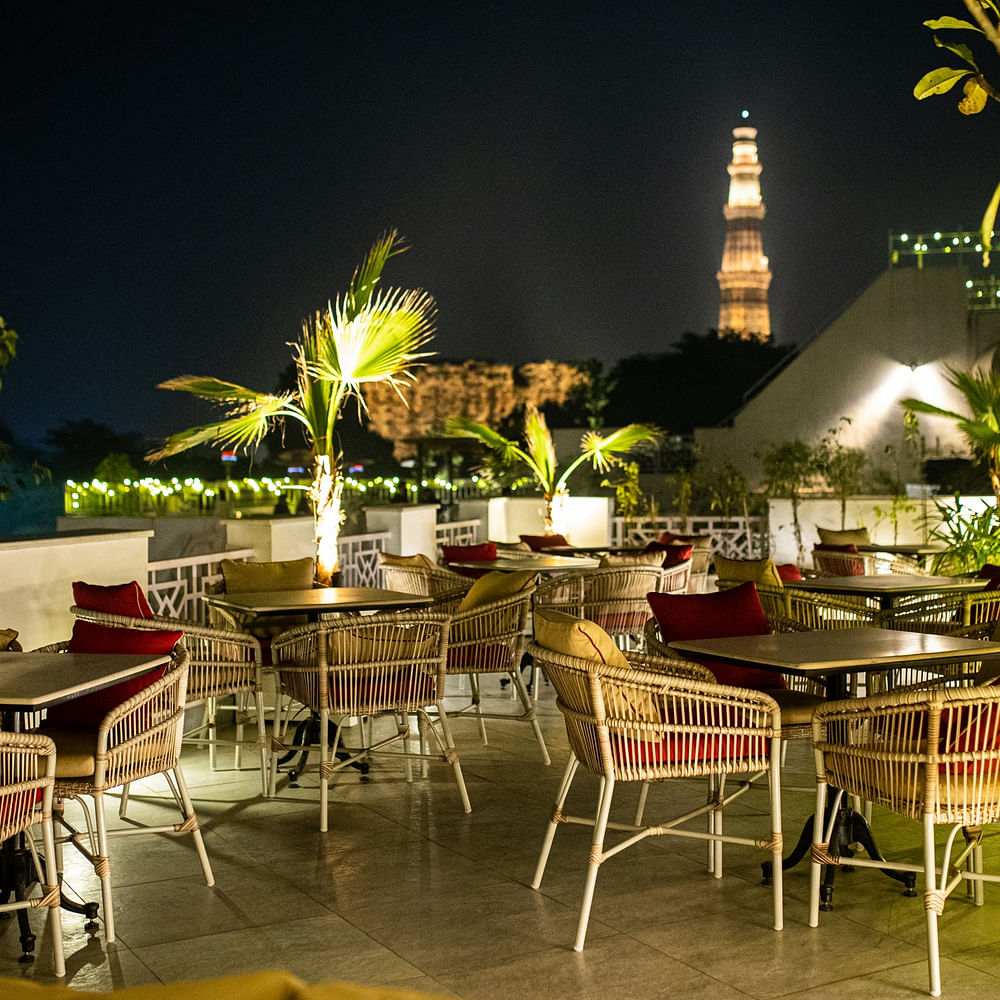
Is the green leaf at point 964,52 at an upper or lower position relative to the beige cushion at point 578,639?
upper

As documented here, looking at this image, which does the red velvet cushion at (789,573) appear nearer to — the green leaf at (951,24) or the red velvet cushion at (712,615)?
the red velvet cushion at (712,615)

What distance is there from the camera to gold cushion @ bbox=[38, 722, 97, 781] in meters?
3.86

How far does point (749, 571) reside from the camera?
275 inches

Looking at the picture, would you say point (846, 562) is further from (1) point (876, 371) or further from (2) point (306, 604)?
(1) point (876, 371)

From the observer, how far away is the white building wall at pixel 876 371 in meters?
23.0

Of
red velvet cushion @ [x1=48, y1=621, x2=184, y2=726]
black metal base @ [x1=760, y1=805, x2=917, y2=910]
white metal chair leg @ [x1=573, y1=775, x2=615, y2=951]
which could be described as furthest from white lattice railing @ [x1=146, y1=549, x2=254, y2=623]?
black metal base @ [x1=760, y1=805, x2=917, y2=910]

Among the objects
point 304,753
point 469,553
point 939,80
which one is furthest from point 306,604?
A: point 939,80

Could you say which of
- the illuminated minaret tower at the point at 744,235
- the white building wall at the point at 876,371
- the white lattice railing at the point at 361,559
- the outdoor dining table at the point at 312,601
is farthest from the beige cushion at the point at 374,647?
the illuminated minaret tower at the point at 744,235

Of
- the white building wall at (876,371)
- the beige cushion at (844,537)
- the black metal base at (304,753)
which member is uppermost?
the white building wall at (876,371)

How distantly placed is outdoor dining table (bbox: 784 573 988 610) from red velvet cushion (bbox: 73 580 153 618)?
3.15 metres

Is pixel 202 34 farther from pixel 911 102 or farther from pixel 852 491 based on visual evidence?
pixel 852 491

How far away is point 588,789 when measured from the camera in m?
5.68

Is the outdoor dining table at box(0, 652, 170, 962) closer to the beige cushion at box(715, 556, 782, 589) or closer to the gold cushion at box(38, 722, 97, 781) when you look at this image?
the gold cushion at box(38, 722, 97, 781)

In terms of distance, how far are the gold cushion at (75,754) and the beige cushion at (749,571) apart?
12.0ft
